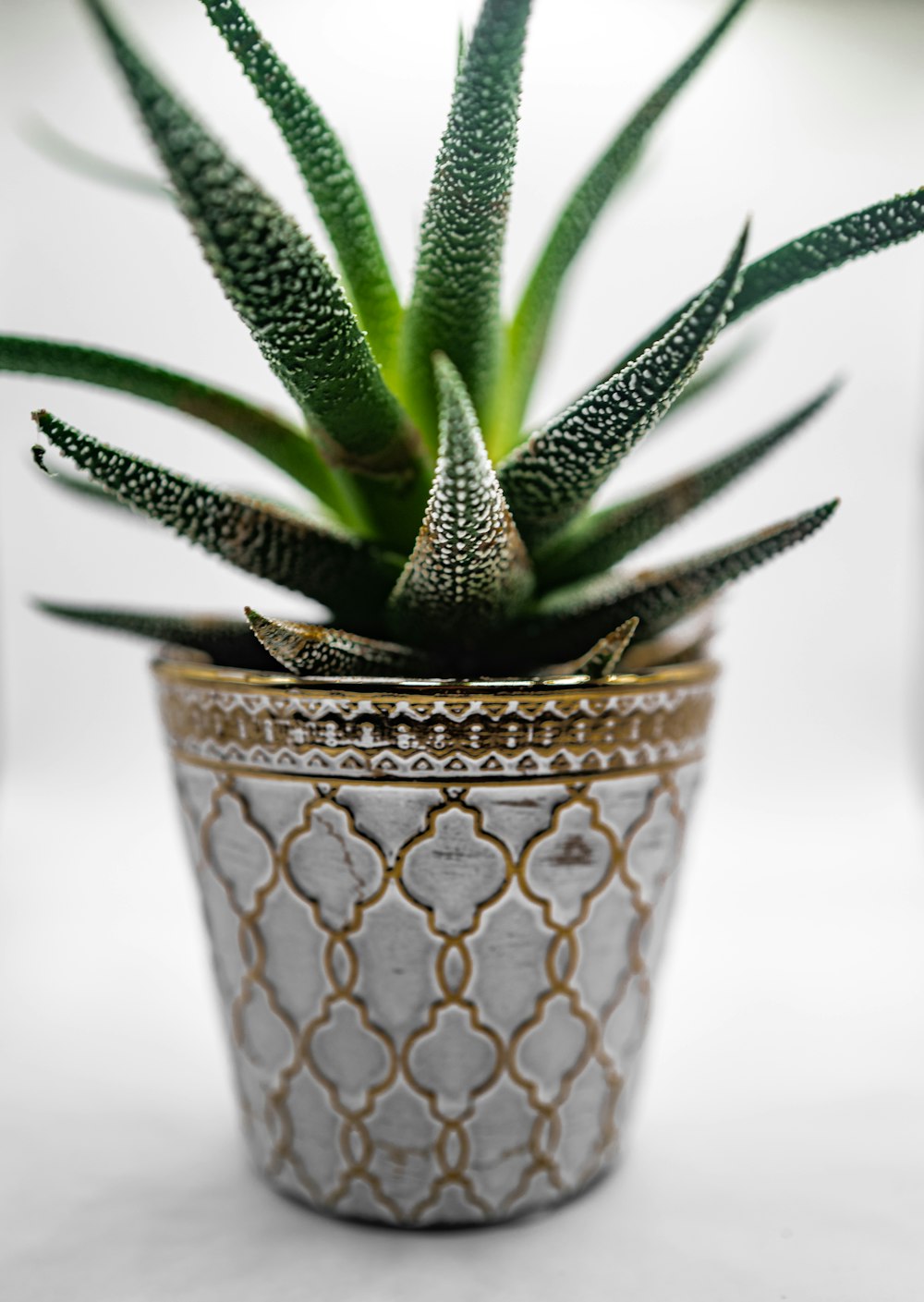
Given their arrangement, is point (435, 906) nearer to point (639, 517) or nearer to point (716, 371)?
point (639, 517)

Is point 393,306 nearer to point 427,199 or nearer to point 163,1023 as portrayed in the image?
point 427,199

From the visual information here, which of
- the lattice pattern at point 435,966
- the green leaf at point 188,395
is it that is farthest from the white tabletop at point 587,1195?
the green leaf at point 188,395

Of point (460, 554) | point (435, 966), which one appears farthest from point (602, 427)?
point (435, 966)

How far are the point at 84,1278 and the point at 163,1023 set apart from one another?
23cm

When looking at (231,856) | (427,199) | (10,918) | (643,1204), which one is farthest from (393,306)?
(10,918)

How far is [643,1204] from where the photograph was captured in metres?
0.42

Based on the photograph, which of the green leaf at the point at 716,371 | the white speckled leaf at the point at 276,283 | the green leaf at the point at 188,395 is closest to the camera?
the white speckled leaf at the point at 276,283

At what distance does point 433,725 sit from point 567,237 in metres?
0.18

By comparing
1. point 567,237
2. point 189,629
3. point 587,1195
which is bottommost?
point 587,1195

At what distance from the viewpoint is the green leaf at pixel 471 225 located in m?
0.29

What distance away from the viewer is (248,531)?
37 centimetres

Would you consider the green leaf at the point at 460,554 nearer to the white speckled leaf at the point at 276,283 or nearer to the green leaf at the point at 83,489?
the white speckled leaf at the point at 276,283

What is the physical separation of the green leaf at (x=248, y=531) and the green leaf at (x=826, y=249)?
0.36 ft

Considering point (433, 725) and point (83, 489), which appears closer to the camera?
point (433, 725)
